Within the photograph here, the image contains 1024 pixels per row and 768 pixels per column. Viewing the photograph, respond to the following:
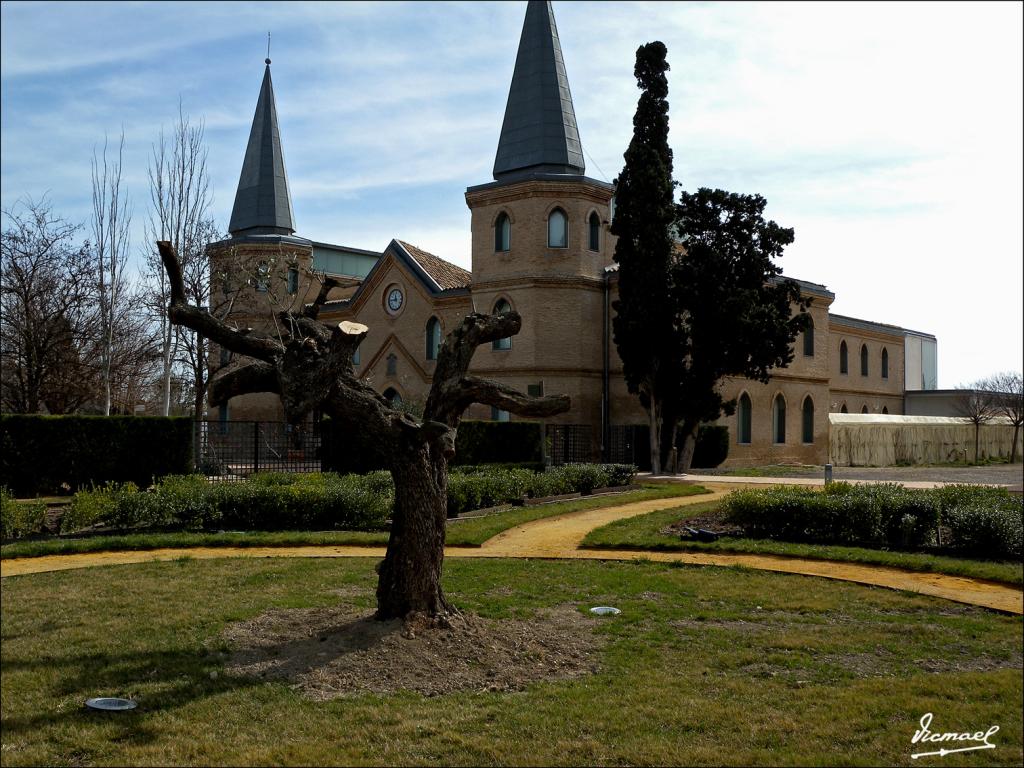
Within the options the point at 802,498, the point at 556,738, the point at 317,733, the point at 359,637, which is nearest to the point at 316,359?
the point at 359,637

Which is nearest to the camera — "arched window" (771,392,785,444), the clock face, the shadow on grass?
the shadow on grass

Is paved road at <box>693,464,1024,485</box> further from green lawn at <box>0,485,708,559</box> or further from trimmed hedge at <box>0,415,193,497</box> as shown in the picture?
trimmed hedge at <box>0,415,193,497</box>

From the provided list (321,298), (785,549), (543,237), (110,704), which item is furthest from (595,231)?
(110,704)

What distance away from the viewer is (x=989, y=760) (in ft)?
18.9

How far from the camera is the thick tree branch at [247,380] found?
855 centimetres

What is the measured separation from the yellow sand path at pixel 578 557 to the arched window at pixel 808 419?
2597cm

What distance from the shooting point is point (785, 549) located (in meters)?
14.7

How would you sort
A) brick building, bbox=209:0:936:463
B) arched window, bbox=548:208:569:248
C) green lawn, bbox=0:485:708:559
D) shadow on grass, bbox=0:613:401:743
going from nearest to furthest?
1. shadow on grass, bbox=0:613:401:743
2. green lawn, bbox=0:485:708:559
3. brick building, bbox=209:0:936:463
4. arched window, bbox=548:208:569:248

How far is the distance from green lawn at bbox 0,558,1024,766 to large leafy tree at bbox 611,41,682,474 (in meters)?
20.3

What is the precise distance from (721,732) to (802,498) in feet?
34.8

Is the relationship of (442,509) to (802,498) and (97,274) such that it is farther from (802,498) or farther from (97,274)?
(97,274)

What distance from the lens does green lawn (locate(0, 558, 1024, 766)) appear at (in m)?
5.94

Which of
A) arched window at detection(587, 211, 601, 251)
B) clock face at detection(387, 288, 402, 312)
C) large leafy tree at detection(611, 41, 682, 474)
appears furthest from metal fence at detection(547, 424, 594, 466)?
clock face at detection(387, 288, 402, 312)

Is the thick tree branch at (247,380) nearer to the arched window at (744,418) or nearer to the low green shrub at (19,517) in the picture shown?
the low green shrub at (19,517)
